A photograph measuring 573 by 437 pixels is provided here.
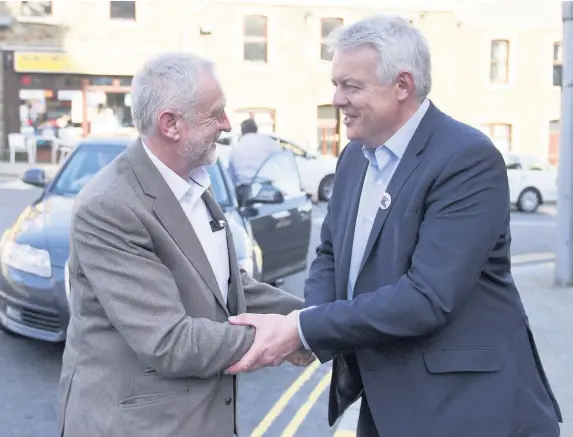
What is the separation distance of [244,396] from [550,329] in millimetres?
3375

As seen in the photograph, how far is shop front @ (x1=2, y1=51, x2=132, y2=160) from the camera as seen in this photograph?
24.7 m

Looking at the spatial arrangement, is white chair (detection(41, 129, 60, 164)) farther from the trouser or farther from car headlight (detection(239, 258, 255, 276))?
the trouser

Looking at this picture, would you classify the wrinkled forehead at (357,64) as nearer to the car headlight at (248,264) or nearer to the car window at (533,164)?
the car headlight at (248,264)

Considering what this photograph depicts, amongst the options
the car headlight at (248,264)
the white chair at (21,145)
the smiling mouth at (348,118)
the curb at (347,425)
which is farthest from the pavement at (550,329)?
the white chair at (21,145)

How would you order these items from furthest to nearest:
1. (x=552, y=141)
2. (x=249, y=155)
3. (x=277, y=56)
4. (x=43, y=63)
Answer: (x=552, y=141) < (x=277, y=56) < (x=43, y=63) < (x=249, y=155)

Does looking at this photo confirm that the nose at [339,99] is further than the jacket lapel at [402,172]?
Yes

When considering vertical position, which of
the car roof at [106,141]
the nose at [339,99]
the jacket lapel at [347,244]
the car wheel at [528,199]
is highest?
the nose at [339,99]

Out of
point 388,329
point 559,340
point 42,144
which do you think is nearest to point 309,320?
point 388,329

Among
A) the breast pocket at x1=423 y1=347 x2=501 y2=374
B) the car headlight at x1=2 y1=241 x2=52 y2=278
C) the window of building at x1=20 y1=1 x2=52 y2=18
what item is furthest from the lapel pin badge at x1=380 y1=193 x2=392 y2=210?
the window of building at x1=20 y1=1 x2=52 y2=18

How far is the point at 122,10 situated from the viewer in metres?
25.5

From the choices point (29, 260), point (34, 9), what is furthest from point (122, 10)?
point (29, 260)

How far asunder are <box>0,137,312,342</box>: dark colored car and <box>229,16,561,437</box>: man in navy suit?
3515mm

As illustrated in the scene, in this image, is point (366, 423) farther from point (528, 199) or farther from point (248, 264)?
point (528, 199)

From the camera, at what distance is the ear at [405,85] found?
7.17 feet
